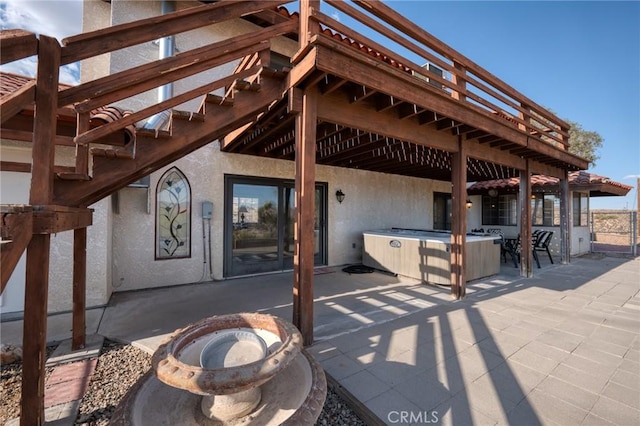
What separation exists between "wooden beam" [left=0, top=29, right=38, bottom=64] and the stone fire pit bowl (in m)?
1.81

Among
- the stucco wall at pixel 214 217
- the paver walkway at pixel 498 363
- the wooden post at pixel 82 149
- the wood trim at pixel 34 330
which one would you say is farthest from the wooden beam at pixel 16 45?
the stucco wall at pixel 214 217

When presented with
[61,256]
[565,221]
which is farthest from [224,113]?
[565,221]

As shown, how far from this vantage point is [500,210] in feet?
34.1

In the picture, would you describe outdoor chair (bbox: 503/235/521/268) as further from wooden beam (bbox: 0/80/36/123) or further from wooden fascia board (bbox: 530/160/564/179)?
wooden beam (bbox: 0/80/36/123)

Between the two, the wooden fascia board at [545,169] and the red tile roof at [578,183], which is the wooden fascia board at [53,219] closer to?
the wooden fascia board at [545,169]

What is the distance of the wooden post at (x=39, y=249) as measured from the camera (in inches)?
66.9

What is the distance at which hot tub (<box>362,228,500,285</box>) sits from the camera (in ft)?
16.7

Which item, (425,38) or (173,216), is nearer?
(425,38)

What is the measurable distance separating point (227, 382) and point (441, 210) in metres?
10.1

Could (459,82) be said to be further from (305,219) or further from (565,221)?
(565,221)

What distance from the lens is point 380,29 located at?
2939 mm

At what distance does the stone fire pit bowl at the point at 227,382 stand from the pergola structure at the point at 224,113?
782mm

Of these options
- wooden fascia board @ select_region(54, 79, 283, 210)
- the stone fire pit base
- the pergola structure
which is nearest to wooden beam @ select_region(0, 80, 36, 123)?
the pergola structure

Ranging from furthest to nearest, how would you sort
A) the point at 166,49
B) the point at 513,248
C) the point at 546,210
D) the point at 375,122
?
the point at 546,210
the point at 513,248
the point at 166,49
the point at 375,122
